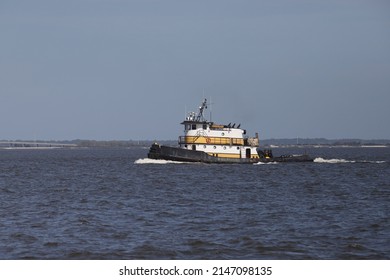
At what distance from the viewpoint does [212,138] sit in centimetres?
7200

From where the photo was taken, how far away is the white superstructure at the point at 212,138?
71.6m

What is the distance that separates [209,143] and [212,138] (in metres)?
0.79

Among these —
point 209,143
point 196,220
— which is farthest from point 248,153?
point 196,220

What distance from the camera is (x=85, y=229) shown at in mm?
26875

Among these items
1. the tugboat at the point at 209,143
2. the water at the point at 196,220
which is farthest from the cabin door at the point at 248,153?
Answer: the water at the point at 196,220

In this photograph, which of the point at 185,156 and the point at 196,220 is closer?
the point at 196,220


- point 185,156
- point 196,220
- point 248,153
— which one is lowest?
point 196,220

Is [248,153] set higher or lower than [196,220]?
higher

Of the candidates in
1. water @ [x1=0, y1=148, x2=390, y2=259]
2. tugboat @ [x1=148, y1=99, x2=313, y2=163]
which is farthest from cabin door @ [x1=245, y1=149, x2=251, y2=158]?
water @ [x1=0, y1=148, x2=390, y2=259]

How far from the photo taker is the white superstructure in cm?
7156

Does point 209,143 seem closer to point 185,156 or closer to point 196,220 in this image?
point 185,156

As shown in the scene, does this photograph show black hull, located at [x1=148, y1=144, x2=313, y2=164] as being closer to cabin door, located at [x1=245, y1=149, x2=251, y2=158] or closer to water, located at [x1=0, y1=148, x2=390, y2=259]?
cabin door, located at [x1=245, y1=149, x2=251, y2=158]

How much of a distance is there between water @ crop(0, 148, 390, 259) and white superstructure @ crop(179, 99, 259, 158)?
19980 millimetres
